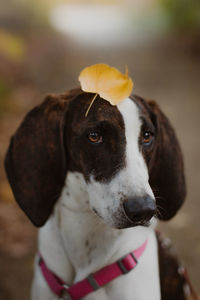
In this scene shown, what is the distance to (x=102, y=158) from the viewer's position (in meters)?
2.53

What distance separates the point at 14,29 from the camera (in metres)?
12.9

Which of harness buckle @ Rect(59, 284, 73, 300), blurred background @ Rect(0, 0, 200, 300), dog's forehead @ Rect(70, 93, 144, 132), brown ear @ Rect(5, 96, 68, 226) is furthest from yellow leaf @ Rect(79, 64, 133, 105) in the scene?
blurred background @ Rect(0, 0, 200, 300)

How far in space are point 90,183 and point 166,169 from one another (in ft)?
1.93

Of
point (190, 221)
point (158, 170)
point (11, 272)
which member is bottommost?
point (190, 221)

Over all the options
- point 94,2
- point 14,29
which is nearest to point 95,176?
point 14,29

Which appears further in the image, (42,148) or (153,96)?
(153,96)

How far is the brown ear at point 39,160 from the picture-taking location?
271cm

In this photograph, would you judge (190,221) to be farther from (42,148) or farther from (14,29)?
(14,29)

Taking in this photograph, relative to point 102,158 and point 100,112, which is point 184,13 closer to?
point 100,112

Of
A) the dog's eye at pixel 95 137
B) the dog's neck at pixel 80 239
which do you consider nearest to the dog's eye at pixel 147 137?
the dog's eye at pixel 95 137

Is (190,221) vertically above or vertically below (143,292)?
below

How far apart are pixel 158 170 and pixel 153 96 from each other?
6519 millimetres

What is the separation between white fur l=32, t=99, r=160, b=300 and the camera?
2.59 metres

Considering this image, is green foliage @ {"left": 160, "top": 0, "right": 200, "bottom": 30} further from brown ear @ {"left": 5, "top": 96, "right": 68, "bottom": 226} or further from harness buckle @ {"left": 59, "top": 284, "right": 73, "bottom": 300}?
harness buckle @ {"left": 59, "top": 284, "right": 73, "bottom": 300}
